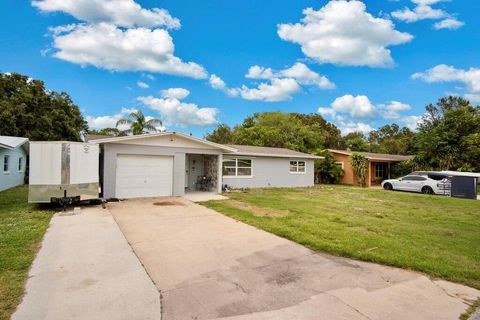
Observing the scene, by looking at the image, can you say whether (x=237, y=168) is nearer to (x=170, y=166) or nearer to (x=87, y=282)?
(x=170, y=166)

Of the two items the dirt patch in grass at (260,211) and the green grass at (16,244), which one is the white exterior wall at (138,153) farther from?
the dirt patch in grass at (260,211)

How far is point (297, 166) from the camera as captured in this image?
21.9 m

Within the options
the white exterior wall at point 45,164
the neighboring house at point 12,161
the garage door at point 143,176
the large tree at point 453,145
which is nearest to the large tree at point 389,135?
the large tree at point 453,145

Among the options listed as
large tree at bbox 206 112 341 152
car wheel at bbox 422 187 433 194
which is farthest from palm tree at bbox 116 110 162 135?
car wheel at bbox 422 187 433 194

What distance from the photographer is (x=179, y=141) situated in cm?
1459

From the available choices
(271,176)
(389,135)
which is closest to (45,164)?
(271,176)

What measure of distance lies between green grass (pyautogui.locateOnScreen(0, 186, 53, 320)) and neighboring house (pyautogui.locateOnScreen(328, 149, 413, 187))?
22.4 metres

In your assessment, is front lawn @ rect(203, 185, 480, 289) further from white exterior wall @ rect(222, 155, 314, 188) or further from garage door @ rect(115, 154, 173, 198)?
white exterior wall @ rect(222, 155, 314, 188)

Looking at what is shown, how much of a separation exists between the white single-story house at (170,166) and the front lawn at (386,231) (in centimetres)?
328

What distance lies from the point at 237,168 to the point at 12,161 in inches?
549

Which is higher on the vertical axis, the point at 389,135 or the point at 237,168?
the point at 389,135

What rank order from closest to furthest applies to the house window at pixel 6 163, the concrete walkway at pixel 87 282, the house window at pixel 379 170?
the concrete walkway at pixel 87 282 < the house window at pixel 6 163 < the house window at pixel 379 170

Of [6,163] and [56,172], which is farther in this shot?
[6,163]

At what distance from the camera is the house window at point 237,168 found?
59.8ft
